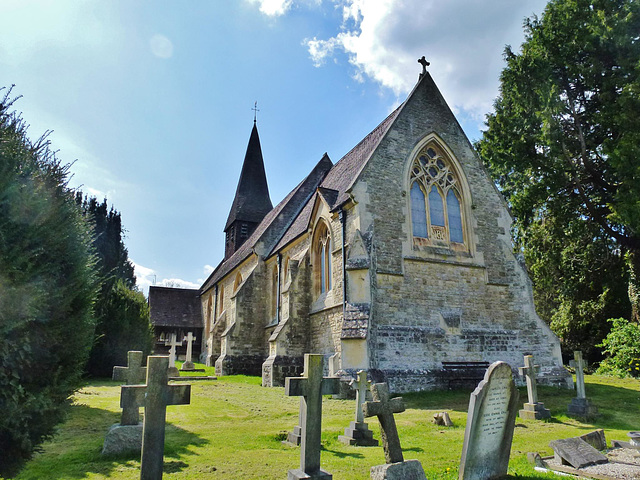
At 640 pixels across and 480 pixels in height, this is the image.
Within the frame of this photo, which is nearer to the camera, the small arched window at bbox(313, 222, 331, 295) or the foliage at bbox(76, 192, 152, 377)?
the small arched window at bbox(313, 222, 331, 295)

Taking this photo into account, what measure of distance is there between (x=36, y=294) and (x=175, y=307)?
34.6 m

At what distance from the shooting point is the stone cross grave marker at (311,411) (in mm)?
4434

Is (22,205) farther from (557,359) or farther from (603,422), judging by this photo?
(557,359)

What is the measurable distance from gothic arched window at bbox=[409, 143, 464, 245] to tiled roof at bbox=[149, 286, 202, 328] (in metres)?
25.8

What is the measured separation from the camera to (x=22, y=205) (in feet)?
14.1

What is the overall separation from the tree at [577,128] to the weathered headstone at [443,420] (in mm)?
9794

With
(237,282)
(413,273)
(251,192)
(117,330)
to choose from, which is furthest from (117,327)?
(251,192)

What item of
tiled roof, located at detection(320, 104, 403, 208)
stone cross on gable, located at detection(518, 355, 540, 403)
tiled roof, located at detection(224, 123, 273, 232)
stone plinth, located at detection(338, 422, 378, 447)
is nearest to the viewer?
stone plinth, located at detection(338, 422, 378, 447)

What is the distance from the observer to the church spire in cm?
3422

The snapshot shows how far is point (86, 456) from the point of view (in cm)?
604

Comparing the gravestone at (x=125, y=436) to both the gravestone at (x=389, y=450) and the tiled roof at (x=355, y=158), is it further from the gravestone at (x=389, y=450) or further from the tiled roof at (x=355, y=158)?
the tiled roof at (x=355, y=158)

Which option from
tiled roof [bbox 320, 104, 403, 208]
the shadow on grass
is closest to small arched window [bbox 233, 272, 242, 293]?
tiled roof [bbox 320, 104, 403, 208]

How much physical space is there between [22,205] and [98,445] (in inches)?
166

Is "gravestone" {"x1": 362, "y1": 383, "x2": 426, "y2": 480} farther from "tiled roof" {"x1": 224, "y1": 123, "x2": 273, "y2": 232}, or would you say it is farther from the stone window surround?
"tiled roof" {"x1": 224, "y1": 123, "x2": 273, "y2": 232}
